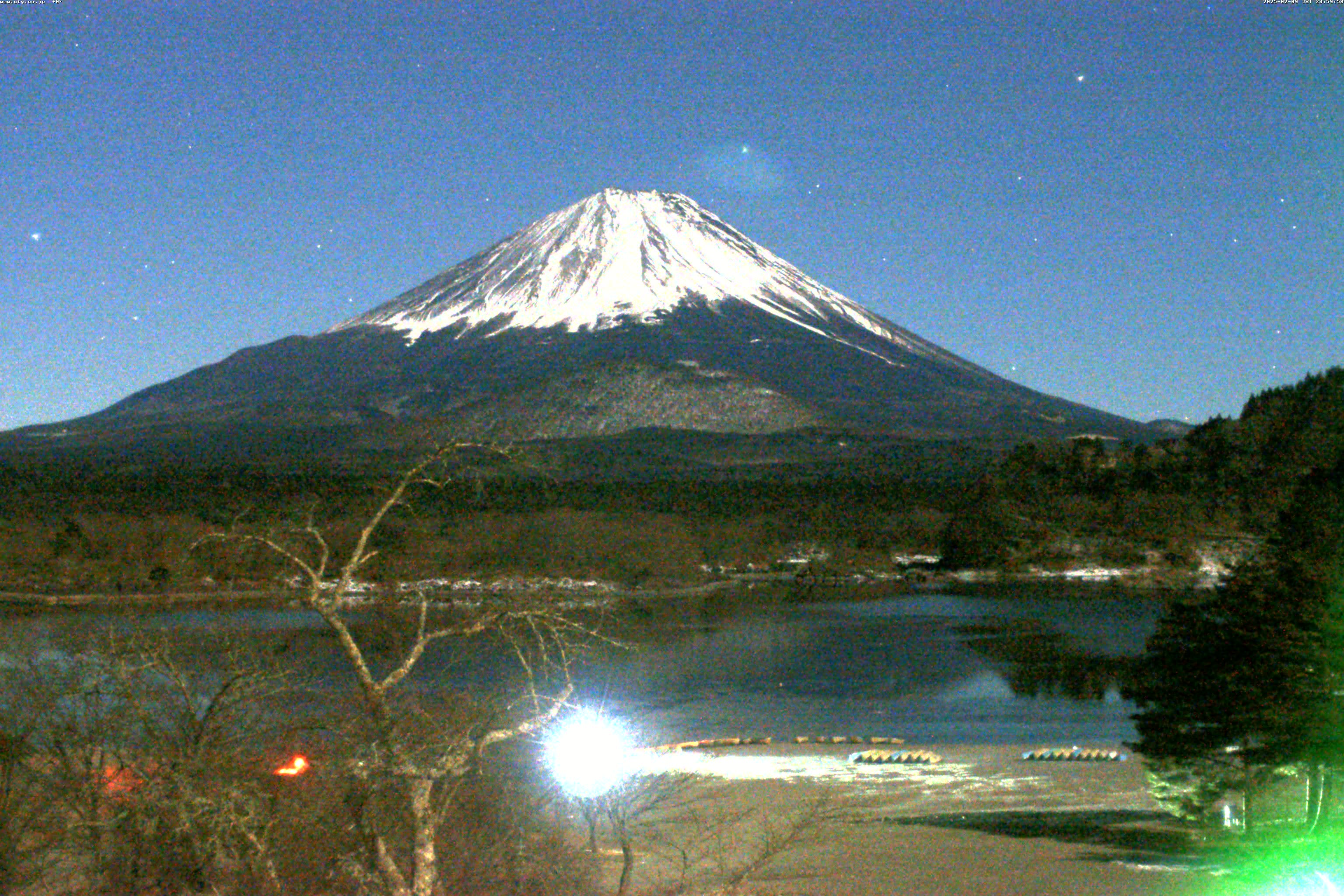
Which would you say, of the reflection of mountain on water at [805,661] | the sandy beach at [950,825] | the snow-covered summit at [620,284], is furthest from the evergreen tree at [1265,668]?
the snow-covered summit at [620,284]

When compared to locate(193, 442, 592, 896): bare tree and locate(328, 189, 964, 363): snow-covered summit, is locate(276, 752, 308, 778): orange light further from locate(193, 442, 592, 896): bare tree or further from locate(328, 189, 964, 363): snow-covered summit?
locate(328, 189, 964, 363): snow-covered summit

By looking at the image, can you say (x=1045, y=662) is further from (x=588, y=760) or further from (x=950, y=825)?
(x=588, y=760)

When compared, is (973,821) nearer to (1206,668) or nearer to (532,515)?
(1206,668)

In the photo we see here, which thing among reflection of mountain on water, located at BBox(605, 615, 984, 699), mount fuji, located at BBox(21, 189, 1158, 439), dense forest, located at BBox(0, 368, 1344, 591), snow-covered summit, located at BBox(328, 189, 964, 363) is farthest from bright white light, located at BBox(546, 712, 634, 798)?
snow-covered summit, located at BBox(328, 189, 964, 363)

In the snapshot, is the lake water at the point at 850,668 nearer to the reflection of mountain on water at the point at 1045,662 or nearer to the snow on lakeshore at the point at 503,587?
the reflection of mountain on water at the point at 1045,662

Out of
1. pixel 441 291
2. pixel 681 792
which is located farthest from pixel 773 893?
pixel 441 291
